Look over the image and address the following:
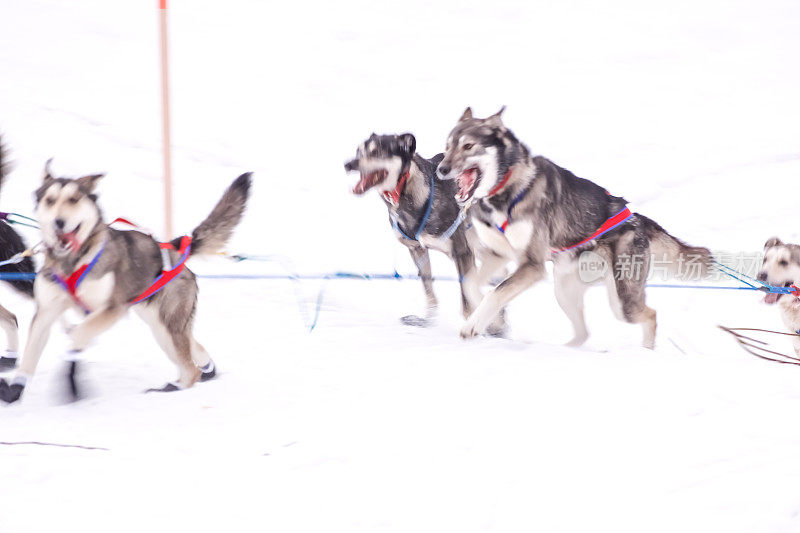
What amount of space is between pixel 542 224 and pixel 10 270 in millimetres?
2453

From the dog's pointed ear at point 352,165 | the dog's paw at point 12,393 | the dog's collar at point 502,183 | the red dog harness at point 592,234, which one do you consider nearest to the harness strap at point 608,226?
the red dog harness at point 592,234

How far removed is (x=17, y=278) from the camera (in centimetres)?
321

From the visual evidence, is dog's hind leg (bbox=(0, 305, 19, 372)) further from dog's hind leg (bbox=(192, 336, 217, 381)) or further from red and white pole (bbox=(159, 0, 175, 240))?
red and white pole (bbox=(159, 0, 175, 240))

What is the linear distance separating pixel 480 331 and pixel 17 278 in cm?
206

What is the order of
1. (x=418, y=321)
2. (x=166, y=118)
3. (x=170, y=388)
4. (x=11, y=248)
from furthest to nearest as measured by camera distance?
(x=166, y=118), (x=418, y=321), (x=11, y=248), (x=170, y=388)

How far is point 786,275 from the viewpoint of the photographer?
14.3ft

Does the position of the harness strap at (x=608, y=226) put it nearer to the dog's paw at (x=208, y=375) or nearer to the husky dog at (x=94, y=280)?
the dog's paw at (x=208, y=375)

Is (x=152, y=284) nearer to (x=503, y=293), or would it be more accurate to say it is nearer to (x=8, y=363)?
(x=8, y=363)

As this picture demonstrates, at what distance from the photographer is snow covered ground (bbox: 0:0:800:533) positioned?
215cm

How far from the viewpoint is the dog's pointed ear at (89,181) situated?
9.08ft

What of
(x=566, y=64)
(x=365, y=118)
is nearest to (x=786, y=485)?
(x=365, y=118)

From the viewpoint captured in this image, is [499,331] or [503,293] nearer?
[503,293]

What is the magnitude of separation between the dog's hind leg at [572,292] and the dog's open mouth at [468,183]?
619 mm

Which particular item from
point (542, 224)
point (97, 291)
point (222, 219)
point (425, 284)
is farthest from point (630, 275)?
point (97, 291)
